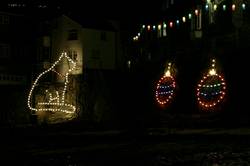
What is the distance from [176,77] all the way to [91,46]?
21398 mm

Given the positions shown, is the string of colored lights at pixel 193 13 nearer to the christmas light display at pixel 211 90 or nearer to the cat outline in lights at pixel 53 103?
the christmas light display at pixel 211 90

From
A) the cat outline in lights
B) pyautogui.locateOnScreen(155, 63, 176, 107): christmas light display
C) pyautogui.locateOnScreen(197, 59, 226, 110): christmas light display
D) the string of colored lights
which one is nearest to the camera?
the string of colored lights

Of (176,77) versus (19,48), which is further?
(19,48)

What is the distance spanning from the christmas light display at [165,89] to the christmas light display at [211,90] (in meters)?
3.28

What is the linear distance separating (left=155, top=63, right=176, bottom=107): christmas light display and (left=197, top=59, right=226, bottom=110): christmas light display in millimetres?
3278

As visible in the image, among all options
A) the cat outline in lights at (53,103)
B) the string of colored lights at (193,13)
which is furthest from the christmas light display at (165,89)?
the cat outline in lights at (53,103)

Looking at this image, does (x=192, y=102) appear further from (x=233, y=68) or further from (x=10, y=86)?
(x=10, y=86)

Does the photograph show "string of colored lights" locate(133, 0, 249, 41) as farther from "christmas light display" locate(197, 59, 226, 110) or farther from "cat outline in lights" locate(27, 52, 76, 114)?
"cat outline in lights" locate(27, 52, 76, 114)

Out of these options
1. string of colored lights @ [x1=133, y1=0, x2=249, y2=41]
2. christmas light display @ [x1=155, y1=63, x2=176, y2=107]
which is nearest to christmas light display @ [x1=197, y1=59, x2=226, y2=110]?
string of colored lights @ [x1=133, y1=0, x2=249, y2=41]

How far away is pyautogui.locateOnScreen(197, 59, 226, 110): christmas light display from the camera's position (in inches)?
1187

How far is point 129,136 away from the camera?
27906mm

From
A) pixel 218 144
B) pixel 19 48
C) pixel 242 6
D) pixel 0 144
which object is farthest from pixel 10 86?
pixel 218 144

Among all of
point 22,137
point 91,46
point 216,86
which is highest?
point 91,46

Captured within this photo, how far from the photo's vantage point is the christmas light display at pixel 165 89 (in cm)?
3509
